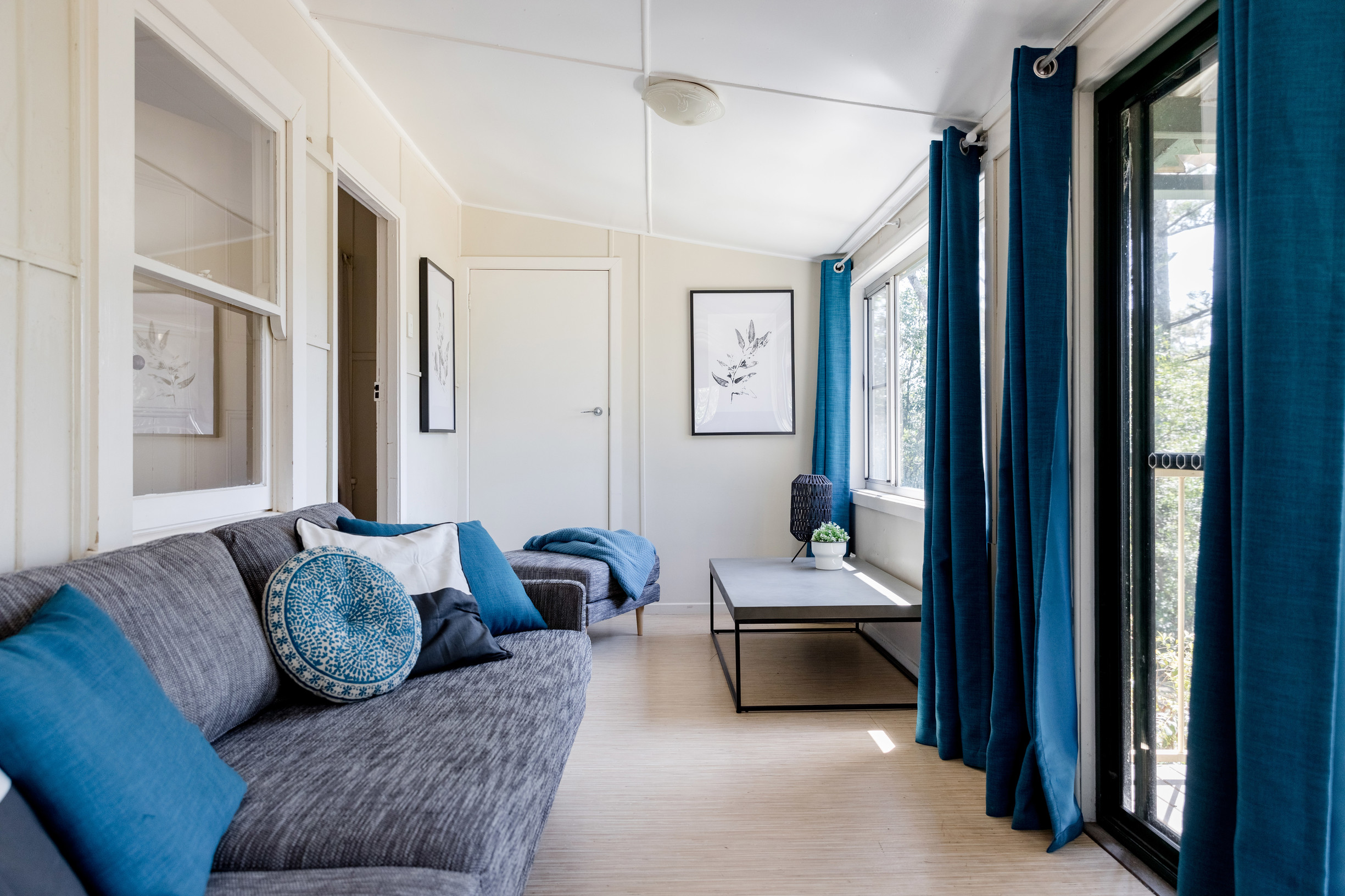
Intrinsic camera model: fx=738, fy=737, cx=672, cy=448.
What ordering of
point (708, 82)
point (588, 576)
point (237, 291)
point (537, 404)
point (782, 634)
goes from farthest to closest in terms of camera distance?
point (537, 404) < point (782, 634) < point (588, 576) < point (708, 82) < point (237, 291)

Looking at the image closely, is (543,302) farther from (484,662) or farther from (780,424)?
(484,662)

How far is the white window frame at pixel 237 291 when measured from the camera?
161 cm

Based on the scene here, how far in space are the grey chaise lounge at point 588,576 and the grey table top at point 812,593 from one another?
478mm

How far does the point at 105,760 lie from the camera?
3.03 feet

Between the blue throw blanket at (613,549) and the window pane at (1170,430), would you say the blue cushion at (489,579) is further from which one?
the window pane at (1170,430)

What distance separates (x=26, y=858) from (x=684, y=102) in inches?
101

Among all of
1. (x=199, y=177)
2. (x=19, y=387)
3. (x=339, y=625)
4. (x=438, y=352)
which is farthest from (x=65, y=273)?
(x=438, y=352)

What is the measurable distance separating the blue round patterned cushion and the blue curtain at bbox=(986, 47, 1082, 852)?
1.55 meters

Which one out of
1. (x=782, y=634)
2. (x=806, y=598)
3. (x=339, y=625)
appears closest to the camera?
(x=339, y=625)

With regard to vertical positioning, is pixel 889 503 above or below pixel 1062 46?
below

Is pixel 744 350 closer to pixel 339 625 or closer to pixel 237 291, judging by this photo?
pixel 237 291

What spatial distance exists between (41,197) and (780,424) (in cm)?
355

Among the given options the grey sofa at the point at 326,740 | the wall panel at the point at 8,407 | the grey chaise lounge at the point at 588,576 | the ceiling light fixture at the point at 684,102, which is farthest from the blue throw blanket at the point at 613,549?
the wall panel at the point at 8,407

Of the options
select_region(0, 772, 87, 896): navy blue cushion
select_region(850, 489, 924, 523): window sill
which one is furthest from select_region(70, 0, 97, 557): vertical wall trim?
select_region(850, 489, 924, 523): window sill
